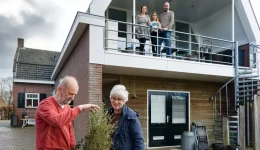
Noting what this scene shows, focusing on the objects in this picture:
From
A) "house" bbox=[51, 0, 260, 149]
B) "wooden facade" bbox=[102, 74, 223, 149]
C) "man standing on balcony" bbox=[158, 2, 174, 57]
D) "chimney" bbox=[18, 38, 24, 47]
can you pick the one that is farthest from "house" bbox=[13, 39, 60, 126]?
"man standing on balcony" bbox=[158, 2, 174, 57]

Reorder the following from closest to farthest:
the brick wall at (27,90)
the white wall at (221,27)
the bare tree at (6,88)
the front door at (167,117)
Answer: the front door at (167,117), the white wall at (221,27), the brick wall at (27,90), the bare tree at (6,88)

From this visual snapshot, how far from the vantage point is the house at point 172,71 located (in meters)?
6.55

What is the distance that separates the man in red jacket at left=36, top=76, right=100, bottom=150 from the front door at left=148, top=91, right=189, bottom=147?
20.8 ft

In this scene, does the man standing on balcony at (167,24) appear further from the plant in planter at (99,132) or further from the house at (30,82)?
the house at (30,82)

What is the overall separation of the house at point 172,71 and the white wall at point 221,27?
40mm

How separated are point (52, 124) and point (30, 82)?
18.4 metres

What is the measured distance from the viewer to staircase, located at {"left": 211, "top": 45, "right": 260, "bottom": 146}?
816 cm

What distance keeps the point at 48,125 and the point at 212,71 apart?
675 centimetres

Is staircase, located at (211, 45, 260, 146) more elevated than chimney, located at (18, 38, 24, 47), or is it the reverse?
chimney, located at (18, 38, 24, 47)

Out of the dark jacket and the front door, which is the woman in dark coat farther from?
the front door

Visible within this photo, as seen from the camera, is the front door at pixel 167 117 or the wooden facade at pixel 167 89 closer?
the wooden facade at pixel 167 89

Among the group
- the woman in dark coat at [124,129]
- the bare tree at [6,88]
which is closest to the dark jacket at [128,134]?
the woman in dark coat at [124,129]

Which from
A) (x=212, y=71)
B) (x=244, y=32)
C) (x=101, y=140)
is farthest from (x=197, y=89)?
(x=101, y=140)

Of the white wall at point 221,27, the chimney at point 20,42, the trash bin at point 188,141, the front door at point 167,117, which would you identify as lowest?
the trash bin at point 188,141
